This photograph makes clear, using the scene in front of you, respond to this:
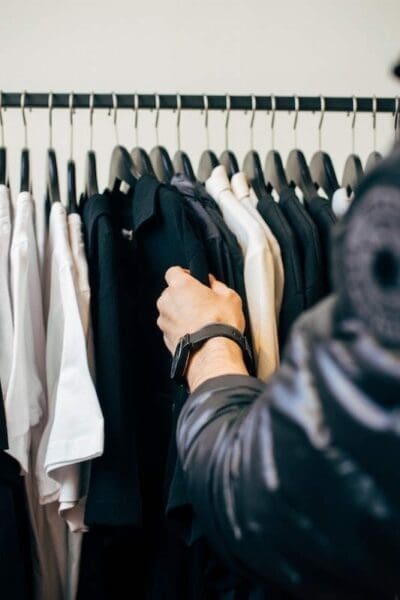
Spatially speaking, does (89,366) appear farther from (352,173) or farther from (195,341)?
(352,173)

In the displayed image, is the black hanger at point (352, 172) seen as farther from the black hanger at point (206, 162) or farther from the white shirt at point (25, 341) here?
the white shirt at point (25, 341)

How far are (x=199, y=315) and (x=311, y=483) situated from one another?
16.3 inches

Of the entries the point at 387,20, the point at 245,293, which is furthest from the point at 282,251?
the point at 387,20

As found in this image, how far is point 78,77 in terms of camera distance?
1708 millimetres

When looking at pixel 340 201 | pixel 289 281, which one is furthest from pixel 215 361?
pixel 340 201

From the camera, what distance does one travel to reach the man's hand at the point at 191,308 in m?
0.80

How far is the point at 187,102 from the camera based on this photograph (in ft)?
4.03

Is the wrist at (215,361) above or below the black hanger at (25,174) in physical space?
below

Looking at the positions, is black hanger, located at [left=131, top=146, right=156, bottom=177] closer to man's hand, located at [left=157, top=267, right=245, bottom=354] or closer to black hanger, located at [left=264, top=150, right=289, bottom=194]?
black hanger, located at [left=264, top=150, right=289, bottom=194]

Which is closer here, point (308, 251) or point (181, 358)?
point (181, 358)

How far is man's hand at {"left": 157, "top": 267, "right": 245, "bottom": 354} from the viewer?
2.62 feet

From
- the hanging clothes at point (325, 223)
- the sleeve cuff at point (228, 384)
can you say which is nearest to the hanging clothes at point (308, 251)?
the hanging clothes at point (325, 223)

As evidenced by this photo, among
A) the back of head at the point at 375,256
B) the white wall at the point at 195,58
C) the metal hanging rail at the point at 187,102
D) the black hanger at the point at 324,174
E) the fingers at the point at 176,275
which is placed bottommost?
the fingers at the point at 176,275

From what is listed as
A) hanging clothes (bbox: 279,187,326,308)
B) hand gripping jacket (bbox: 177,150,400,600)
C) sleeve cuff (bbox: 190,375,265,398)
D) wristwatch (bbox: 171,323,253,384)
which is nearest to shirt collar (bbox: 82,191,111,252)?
hanging clothes (bbox: 279,187,326,308)
